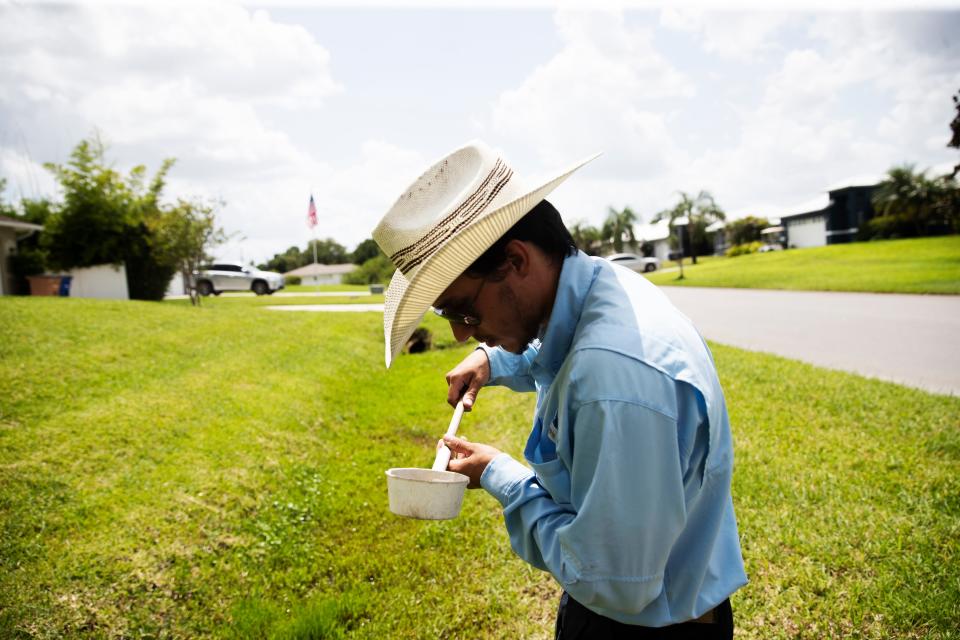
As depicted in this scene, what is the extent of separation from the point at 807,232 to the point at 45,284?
5466 centimetres

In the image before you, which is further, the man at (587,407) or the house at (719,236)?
the house at (719,236)

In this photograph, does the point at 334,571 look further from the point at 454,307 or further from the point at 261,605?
the point at 454,307

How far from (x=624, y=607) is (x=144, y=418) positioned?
17.6 feet

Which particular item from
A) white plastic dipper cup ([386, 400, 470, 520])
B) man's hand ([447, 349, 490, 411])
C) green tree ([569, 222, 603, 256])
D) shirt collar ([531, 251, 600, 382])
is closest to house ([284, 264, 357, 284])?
green tree ([569, 222, 603, 256])

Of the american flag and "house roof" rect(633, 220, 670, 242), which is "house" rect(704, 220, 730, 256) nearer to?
"house roof" rect(633, 220, 670, 242)

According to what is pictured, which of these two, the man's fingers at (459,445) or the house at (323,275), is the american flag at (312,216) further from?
the house at (323,275)

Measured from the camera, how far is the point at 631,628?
141 centimetres

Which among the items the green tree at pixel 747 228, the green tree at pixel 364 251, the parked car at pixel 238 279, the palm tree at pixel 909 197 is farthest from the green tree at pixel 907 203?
the green tree at pixel 364 251

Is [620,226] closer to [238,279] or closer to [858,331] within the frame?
[238,279]

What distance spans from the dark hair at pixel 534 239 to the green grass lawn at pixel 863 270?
17703mm

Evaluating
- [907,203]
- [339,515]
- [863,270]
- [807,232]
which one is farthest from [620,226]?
[339,515]

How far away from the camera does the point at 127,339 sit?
27.4ft

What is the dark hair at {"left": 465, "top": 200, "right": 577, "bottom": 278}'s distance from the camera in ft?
4.48

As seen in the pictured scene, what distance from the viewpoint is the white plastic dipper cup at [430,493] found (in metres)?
1.67
